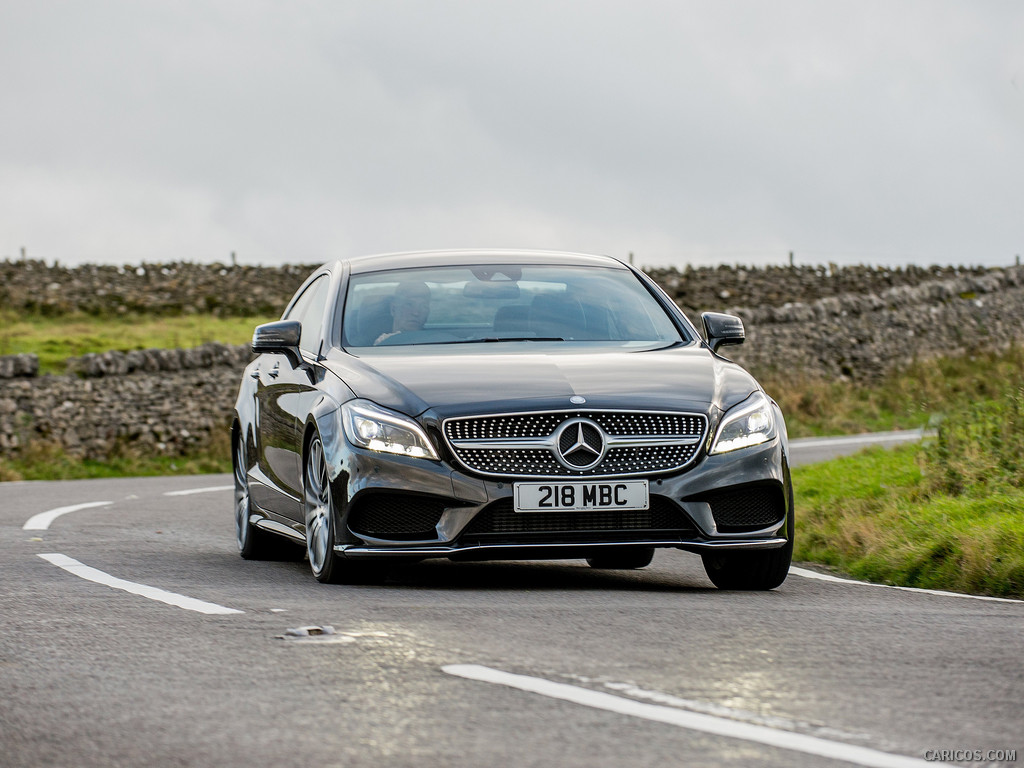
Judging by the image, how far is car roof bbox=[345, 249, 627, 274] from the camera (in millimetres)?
9914

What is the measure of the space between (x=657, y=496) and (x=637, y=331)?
65.7 inches

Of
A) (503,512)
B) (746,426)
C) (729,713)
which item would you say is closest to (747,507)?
(746,426)

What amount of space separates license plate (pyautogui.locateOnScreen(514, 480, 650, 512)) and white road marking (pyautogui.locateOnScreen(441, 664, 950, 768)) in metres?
2.24

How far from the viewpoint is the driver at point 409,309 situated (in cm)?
927

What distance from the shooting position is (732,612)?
7.24 m

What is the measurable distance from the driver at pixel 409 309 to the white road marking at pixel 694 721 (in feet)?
12.4

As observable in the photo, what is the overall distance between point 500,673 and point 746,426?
2.98 metres

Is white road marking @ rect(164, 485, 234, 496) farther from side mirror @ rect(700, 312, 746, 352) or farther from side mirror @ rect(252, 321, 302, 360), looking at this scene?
side mirror @ rect(700, 312, 746, 352)

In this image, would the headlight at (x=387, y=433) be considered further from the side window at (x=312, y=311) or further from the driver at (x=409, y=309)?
the side window at (x=312, y=311)

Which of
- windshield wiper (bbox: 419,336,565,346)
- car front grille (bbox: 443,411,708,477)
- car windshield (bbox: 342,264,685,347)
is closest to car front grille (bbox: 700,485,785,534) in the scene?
car front grille (bbox: 443,411,708,477)

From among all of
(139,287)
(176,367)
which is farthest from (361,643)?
(139,287)

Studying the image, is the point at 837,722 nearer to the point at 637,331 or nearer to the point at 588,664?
the point at 588,664

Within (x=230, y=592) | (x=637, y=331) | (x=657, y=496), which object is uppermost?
(x=637, y=331)

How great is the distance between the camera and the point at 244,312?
41031 millimetres
